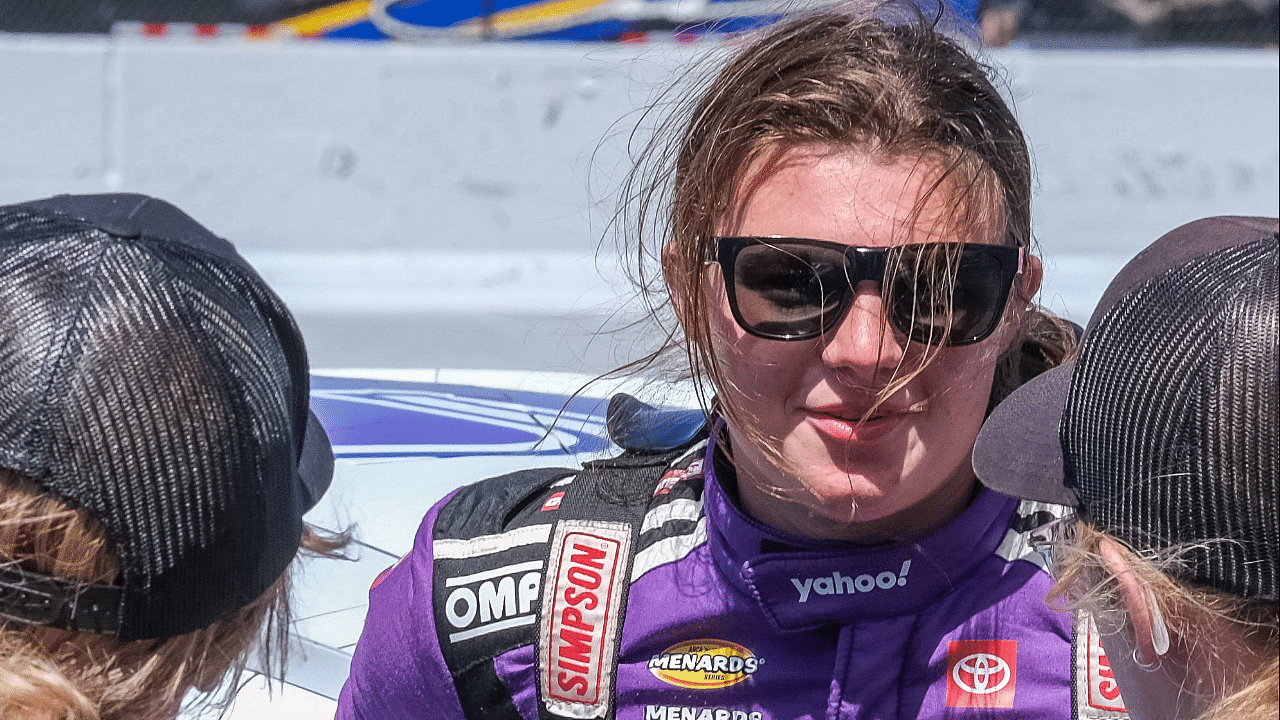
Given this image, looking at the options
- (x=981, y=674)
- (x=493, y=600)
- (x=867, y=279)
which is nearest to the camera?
(x=867, y=279)

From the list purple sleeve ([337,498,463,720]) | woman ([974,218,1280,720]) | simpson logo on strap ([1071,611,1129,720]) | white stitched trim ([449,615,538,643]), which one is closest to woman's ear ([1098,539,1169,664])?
woman ([974,218,1280,720])

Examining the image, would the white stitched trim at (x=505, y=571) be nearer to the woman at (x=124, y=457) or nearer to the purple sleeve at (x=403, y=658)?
the purple sleeve at (x=403, y=658)

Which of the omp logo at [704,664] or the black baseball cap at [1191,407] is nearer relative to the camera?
the black baseball cap at [1191,407]

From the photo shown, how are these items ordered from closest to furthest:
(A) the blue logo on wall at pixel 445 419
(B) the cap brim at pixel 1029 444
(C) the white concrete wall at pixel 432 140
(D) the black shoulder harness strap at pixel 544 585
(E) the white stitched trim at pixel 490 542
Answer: (B) the cap brim at pixel 1029 444, (D) the black shoulder harness strap at pixel 544 585, (E) the white stitched trim at pixel 490 542, (A) the blue logo on wall at pixel 445 419, (C) the white concrete wall at pixel 432 140

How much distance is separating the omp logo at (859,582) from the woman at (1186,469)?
0.36 meters

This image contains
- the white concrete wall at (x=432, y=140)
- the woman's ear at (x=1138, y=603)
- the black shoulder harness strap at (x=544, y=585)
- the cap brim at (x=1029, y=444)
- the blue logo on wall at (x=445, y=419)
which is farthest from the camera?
the white concrete wall at (x=432, y=140)

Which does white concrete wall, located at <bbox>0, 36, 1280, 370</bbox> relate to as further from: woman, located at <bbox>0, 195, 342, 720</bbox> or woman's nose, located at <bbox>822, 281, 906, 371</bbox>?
woman, located at <bbox>0, 195, 342, 720</bbox>

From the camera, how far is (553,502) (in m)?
1.75

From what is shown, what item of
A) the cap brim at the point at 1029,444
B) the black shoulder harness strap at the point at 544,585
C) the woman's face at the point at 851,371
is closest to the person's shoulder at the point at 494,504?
the black shoulder harness strap at the point at 544,585

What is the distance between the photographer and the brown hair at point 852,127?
1489mm

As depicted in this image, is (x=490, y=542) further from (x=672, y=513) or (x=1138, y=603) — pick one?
(x=1138, y=603)

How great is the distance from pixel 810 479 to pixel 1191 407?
1.82 ft

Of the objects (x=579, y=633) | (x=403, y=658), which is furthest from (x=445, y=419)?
(x=579, y=633)

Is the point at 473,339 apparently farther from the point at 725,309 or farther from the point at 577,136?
the point at 725,309
